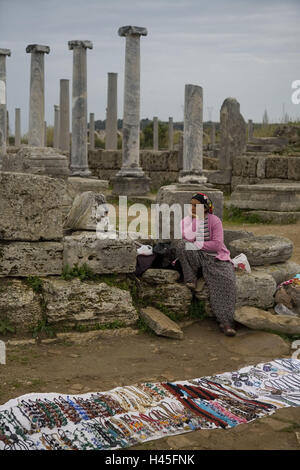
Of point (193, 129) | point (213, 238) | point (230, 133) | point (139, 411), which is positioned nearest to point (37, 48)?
point (230, 133)

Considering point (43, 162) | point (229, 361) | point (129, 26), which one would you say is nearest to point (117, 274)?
point (229, 361)

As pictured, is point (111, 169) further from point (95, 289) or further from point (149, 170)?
point (95, 289)

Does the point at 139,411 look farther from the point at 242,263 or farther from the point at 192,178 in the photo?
the point at 192,178

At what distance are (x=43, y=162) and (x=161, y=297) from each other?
5726mm

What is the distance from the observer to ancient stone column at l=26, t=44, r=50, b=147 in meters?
18.7

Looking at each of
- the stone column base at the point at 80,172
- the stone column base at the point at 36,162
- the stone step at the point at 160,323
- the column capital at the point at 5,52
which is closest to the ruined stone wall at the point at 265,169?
the stone column base at the point at 80,172

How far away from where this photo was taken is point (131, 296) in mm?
6898

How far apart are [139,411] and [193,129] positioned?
1066cm

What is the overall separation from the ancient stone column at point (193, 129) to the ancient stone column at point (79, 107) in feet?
18.3

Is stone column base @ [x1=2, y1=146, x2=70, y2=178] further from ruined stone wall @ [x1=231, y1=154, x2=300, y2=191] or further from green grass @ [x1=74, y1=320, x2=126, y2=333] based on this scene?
ruined stone wall @ [x1=231, y1=154, x2=300, y2=191]

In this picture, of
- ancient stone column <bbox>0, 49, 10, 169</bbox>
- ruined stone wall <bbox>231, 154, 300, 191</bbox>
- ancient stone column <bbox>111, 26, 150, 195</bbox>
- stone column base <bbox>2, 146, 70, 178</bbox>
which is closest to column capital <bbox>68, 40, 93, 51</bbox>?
ancient stone column <bbox>111, 26, 150, 195</bbox>

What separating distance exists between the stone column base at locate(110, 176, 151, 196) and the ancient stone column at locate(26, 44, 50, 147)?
3.06 meters

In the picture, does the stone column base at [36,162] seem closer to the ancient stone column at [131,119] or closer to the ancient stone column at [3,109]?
the ancient stone column at [131,119]

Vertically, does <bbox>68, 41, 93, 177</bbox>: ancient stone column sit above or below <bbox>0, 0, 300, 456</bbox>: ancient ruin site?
above
